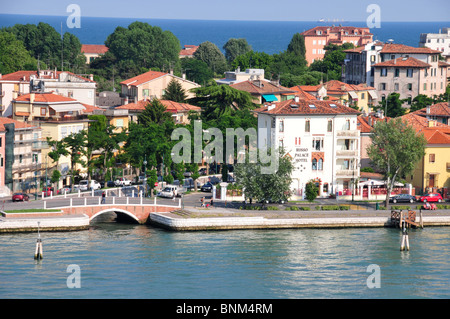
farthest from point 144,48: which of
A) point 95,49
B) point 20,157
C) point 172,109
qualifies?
point 20,157

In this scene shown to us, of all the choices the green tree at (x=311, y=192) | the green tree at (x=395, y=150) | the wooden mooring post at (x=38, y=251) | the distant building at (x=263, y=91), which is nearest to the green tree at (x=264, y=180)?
the green tree at (x=311, y=192)

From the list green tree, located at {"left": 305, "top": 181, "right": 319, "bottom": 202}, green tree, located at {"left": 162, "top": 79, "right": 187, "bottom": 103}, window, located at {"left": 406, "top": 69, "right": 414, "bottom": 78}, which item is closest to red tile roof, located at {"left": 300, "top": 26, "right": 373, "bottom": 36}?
window, located at {"left": 406, "top": 69, "right": 414, "bottom": 78}

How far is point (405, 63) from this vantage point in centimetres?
10781

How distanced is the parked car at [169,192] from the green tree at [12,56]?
2529 inches

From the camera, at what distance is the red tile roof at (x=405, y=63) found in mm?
106919

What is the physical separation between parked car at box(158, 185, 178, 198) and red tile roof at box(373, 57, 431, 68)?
50.1 metres

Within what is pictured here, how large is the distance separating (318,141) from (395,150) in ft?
18.5

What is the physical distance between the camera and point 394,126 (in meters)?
64.9

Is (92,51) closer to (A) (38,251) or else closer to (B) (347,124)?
(B) (347,124)

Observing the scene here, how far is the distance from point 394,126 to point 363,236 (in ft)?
34.8

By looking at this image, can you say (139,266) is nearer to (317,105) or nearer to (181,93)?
(317,105)

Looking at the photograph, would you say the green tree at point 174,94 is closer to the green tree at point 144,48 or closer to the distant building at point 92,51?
the green tree at point 144,48
